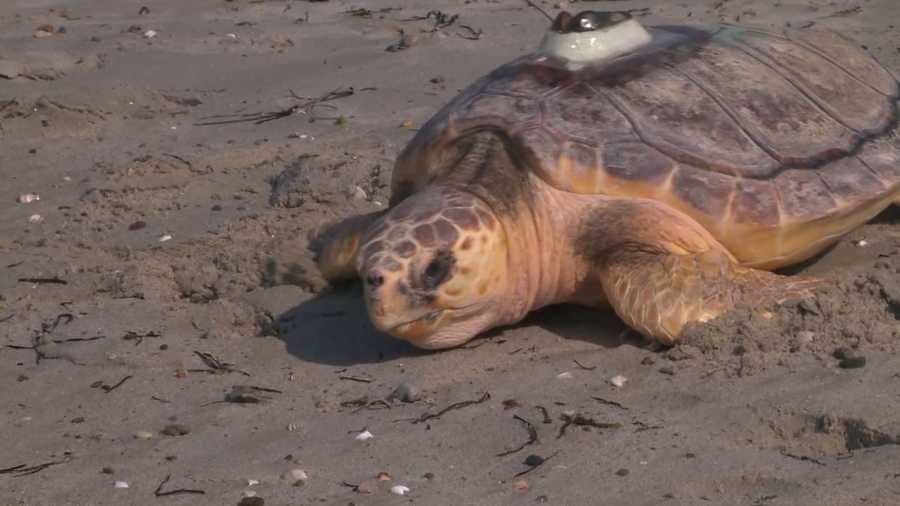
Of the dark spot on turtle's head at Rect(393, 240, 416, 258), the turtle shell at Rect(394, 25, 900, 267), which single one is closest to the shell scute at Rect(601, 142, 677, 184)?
the turtle shell at Rect(394, 25, 900, 267)

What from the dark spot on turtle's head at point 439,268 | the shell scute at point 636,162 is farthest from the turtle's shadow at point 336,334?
the shell scute at point 636,162

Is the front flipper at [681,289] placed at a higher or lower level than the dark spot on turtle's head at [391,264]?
lower

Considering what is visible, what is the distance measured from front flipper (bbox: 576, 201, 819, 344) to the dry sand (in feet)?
0.22

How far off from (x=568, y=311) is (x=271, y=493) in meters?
1.36

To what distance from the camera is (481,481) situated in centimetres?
270

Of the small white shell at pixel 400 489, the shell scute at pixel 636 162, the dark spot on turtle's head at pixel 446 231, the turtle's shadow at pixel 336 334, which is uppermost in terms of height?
the shell scute at pixel 636 162

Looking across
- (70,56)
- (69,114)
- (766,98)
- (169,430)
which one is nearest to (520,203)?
(766,98)

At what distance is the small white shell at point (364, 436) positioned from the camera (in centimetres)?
297

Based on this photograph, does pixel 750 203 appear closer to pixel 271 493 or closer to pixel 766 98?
pixel 766 98

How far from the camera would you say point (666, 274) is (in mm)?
3418

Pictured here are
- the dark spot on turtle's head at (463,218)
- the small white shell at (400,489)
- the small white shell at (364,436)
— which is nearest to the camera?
the small white shell at (400,489)

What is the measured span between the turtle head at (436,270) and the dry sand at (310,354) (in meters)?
0.11

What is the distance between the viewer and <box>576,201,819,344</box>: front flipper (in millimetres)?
3328

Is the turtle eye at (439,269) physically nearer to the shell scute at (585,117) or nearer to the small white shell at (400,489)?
the shell scute at (585,117)
